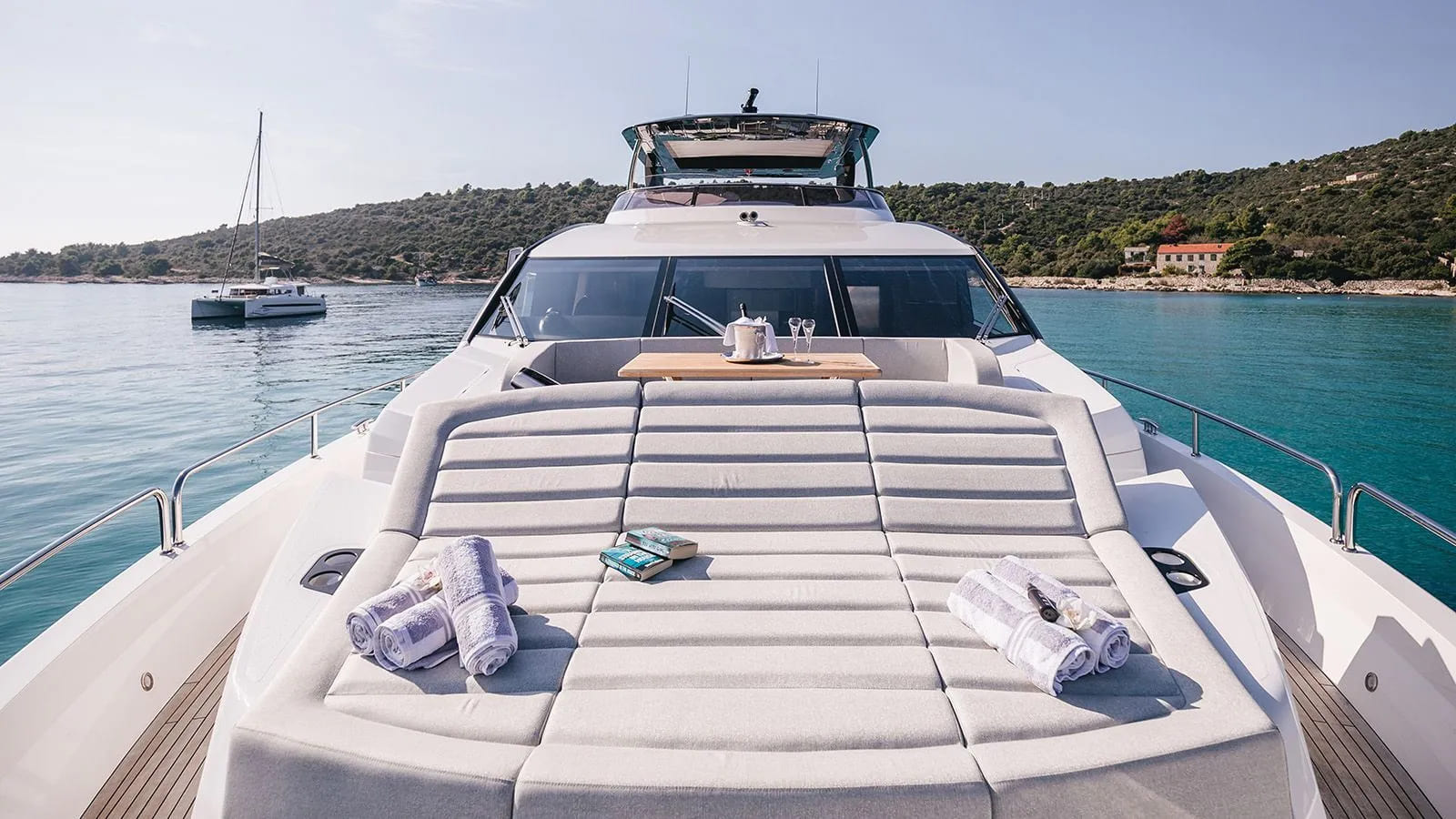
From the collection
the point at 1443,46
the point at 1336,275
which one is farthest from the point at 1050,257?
the point at 1443,46

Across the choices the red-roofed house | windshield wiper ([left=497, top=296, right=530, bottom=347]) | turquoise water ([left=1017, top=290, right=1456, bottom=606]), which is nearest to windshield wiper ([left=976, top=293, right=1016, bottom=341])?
windshield wiper ([left=497, top=296, right=530, bottom=347])

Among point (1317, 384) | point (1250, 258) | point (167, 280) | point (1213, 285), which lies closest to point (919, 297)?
point (1317, 384)

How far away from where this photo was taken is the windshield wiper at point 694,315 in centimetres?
402

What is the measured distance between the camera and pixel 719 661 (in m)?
1.66

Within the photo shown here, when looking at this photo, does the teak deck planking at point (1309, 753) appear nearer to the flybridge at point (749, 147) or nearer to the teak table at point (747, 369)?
the teak table at point (747, 369)

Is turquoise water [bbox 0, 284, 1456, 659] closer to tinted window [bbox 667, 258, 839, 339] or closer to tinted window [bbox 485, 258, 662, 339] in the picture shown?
tinted window [bbox 485, 258, 662, 339]

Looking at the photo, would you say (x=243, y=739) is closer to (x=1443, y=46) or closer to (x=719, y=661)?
(x=719, y=661)

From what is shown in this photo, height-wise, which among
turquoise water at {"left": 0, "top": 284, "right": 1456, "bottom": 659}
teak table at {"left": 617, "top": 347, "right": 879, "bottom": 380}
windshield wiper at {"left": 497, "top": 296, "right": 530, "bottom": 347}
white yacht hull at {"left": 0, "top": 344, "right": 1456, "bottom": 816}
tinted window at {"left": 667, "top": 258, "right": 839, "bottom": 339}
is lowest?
turquoise water at {"left": 0, "top": 284, "right": 1456, "bottom": 659}

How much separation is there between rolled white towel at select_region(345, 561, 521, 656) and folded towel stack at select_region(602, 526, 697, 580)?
25cm

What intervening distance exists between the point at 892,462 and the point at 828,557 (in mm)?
423

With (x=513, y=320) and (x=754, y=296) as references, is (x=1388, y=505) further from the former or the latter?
(x=513, y=320)

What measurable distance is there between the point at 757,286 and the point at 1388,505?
2746 mm

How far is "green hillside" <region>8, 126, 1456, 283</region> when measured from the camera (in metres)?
37.8

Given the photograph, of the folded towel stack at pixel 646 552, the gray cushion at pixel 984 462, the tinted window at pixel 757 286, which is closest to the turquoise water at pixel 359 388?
the tinted window at pixel 757 286
